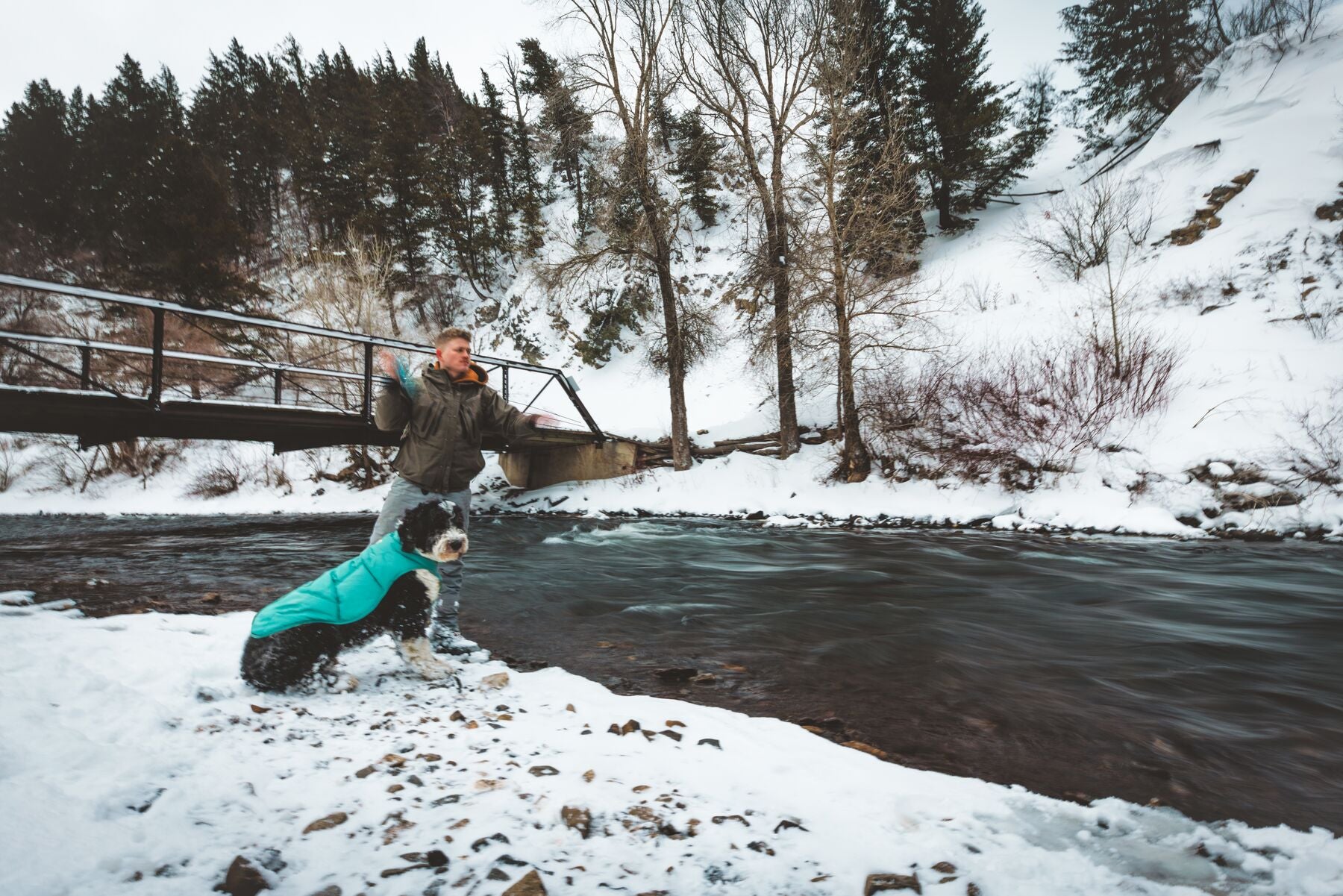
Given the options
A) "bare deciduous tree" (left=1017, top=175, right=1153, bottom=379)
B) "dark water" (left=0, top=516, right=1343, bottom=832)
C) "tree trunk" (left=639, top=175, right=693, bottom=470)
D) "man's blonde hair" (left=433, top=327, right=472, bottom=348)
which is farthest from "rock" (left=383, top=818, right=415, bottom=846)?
"bare deciduous tree" (left=1017, top=175, right=1153, bottom=379)

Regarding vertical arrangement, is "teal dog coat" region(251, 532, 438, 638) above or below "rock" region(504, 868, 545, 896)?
above

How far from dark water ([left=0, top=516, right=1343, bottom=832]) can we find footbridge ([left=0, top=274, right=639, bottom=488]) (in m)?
2.20

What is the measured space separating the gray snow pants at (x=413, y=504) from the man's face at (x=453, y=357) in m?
Result: 0.88

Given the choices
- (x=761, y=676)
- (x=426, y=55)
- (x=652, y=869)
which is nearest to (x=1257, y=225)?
(x=761, y=676)

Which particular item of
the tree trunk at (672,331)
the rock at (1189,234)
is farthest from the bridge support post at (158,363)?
the rock at (1189,234)

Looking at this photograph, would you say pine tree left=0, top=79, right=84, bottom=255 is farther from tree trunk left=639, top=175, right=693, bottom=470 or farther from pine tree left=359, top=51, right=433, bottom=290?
tree trunk left=639, top=175, right=693, bottom=470

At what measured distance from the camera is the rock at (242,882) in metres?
1.54

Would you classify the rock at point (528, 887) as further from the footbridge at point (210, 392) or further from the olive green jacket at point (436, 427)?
the footbridge at point (210, 392)

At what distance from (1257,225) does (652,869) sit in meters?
19.9

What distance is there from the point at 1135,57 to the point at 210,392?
34642mm

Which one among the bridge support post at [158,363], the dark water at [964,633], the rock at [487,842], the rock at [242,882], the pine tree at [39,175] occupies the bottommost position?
the dark water at [964,633]

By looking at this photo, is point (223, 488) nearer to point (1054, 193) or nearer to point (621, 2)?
point (621, 2)

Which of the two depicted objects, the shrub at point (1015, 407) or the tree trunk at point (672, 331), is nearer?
the shrub at point (1015, 407)

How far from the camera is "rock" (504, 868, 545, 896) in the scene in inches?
62.9
